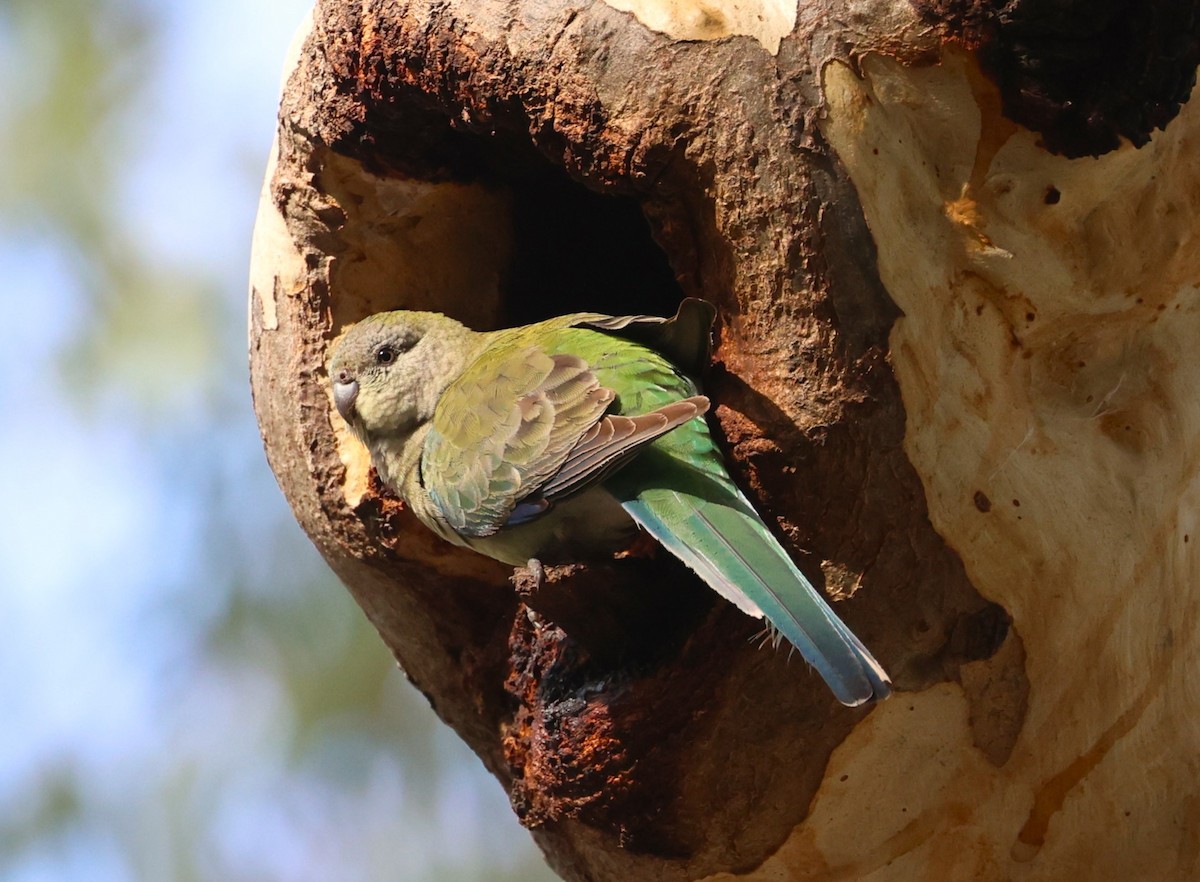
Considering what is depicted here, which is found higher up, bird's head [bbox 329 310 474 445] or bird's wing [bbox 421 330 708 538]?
bird's head [bbox 329 310 474 445]

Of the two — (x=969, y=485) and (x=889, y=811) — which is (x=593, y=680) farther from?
(x=969, y=485)

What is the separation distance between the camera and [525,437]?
97.4 inches

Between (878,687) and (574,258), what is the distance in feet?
5.50

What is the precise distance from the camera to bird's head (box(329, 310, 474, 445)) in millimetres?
2816

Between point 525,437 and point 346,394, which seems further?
point 346,394

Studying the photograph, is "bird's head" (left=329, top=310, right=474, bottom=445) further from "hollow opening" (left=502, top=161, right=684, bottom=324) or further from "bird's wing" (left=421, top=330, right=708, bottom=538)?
"hollow opening" (left=502, top=161, right=684, bottom=324)

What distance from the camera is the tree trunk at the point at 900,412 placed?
2.21 m

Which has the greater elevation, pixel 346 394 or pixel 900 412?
pixel 346 394

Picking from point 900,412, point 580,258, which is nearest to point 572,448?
point 900,412

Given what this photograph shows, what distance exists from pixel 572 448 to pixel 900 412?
59cm

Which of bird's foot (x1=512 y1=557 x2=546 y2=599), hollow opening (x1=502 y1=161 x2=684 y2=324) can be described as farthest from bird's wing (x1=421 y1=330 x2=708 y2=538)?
hollow opening (x1=502 y1=161 x2=684 y2=324)

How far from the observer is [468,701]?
9.93ft

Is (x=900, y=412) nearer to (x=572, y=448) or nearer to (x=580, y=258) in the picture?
(x=572, y=448)

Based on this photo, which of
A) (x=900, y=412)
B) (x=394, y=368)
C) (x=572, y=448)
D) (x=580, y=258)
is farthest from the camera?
(x=580, y=258)
